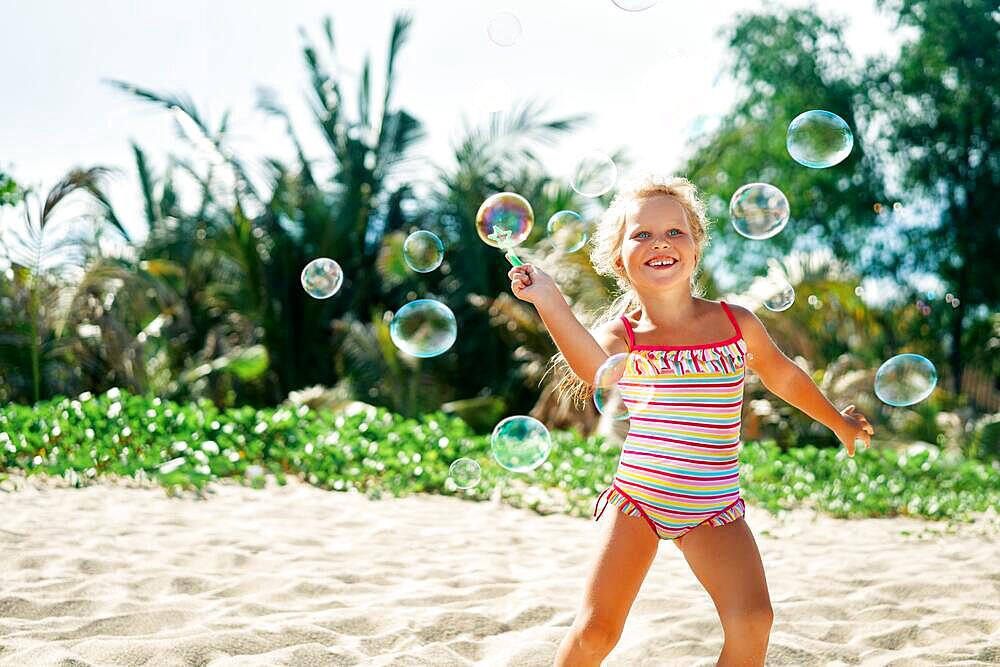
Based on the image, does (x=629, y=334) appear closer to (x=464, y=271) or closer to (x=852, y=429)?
(x=852, y=429)

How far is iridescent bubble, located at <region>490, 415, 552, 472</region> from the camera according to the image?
3.35 metres

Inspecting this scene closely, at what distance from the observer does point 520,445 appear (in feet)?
11.0

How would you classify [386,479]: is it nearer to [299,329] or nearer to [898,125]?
[299,329]

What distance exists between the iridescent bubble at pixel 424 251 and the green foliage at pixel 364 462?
309 cm

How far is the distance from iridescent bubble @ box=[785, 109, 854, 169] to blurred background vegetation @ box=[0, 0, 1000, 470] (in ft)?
21.2

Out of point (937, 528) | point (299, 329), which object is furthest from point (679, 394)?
point (299, 329)

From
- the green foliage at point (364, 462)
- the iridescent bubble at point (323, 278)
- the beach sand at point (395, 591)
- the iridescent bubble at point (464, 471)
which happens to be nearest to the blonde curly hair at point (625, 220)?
the beach sand at point (395, 591)

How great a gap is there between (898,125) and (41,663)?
20804 mm

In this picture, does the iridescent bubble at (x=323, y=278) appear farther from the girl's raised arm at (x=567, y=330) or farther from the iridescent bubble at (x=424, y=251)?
the girl's raised arm at (x=567, y=330)

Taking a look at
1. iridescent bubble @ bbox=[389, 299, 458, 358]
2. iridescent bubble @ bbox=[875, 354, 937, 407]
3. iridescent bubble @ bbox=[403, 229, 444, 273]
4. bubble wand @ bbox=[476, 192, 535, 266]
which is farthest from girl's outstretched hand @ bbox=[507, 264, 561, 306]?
iridescent bubble @ bbox=[875, 354, 937, 407]

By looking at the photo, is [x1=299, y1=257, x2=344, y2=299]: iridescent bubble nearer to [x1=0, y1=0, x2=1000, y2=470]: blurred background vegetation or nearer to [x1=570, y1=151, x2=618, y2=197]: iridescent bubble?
[x1=570, y1=151, x2=618, y2=197]: iridescent bubble

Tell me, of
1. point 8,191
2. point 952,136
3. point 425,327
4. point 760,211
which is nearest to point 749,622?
point 760,211

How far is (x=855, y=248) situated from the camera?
71.8 ft

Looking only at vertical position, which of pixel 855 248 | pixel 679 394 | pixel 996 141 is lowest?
pixel 679 394
